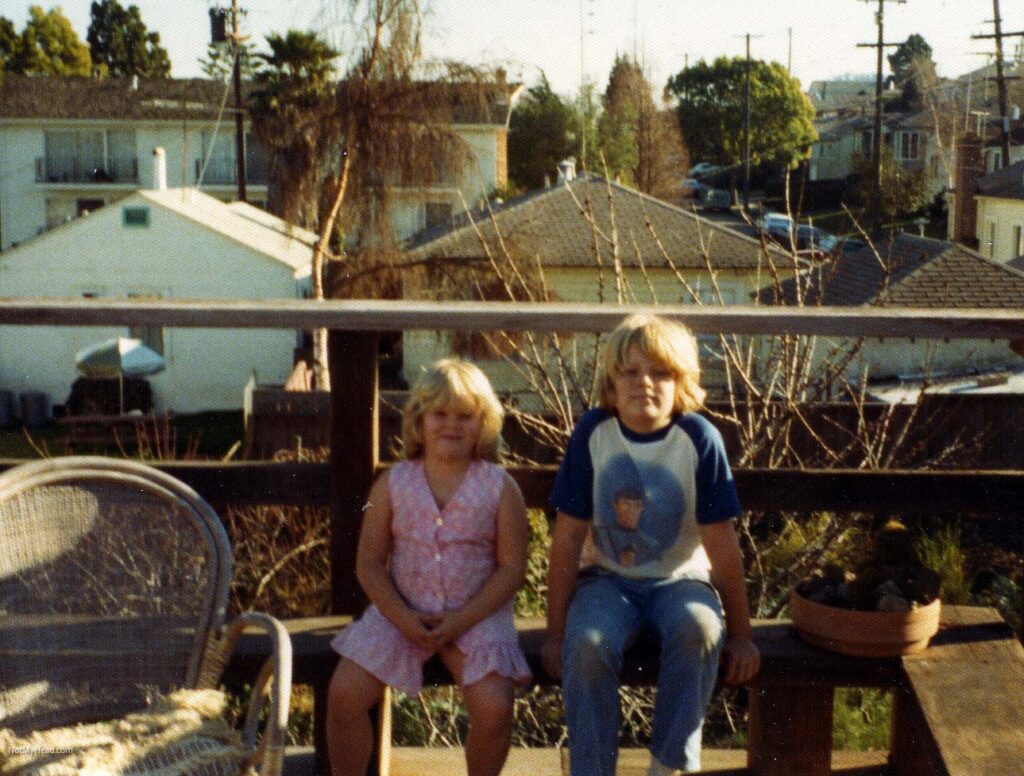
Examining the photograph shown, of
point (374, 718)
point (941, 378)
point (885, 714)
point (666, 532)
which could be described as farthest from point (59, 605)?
point (941, 378)

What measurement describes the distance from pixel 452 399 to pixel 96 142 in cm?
4228

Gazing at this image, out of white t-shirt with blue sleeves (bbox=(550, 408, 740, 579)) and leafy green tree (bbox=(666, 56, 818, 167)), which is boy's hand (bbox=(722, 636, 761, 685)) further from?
leafy green tree (bbox=(666, 56, 818, 167))

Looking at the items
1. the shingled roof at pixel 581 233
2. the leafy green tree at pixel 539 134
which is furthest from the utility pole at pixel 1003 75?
the leafy green tree at pixel 539 134

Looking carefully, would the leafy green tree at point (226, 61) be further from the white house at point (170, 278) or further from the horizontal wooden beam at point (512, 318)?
the horizontal wooden beam at point (512, 318)

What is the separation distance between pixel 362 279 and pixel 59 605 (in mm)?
20336

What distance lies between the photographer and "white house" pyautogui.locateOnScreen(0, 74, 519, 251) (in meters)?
41.2

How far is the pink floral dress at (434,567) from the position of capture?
2764 millimetres

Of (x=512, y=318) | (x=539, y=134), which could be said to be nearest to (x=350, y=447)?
(x=512, y=318)

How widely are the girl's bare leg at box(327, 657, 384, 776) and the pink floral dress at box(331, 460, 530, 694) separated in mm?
27

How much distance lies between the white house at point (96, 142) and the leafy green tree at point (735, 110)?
1997 cm

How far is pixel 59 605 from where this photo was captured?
109 inches

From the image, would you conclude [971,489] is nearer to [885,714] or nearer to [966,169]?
[885,714]

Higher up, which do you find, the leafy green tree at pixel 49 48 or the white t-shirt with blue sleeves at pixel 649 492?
the leafy green tree at pixel 49 48

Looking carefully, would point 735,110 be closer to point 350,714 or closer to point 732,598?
point 732,598
